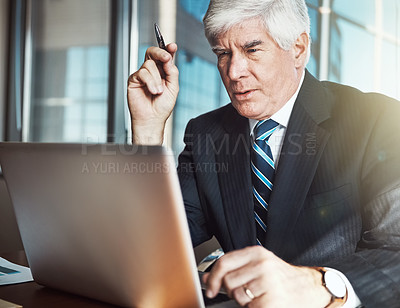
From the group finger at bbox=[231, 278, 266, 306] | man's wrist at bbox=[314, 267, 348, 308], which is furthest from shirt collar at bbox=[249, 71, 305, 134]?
finger at bbox=[231, 278, 266, 306]

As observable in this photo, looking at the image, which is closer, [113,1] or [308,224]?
[308,224]

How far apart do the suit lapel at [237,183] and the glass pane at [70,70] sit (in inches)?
84.3

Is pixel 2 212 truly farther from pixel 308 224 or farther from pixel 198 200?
pixel 308 224

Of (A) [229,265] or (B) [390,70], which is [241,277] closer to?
(A) [229,265]

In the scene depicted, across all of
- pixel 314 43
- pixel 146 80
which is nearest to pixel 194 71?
pixel 314 43

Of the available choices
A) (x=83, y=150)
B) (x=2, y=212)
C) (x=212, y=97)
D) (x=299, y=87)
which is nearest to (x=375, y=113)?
(x=299, y=87)

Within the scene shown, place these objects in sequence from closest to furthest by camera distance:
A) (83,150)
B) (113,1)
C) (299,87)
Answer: (83,150) → (299,87) → (113,1)

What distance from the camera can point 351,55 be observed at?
260cm

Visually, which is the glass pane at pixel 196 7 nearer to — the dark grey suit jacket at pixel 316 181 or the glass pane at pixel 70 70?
the glass pane at pixel 70 70

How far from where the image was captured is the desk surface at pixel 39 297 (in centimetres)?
82

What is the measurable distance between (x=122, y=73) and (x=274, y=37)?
7.36 feet

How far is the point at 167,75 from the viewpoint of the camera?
156cm

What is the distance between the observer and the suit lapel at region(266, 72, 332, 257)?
1.30 metres

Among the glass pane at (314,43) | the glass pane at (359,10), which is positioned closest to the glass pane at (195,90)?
the glass pane at (314,43)
